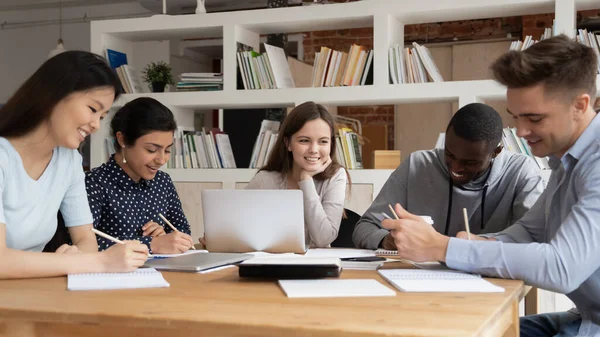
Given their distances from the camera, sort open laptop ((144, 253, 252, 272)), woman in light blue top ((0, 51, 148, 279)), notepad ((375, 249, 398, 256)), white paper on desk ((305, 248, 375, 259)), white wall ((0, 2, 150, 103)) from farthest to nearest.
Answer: white wall ((0, 2, 150, 103)) → notepad ((375, 249, 398, 256)) → white paper on desk ((305, 248, 375, 259)) → woman in light blue top ((0, 51, 148, 279)) → open laptop ((144, 253, 252, 272))

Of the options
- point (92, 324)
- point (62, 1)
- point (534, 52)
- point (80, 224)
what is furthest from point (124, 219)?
point (62, 1)

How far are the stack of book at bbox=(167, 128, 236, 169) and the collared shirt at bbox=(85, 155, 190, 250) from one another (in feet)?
4.79

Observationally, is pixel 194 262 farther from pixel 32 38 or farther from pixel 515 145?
pixel 32 38

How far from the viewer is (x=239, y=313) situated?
1174 mm

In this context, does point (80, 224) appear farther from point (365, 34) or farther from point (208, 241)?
point (365, 34)

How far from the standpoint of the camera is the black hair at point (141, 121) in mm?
2656

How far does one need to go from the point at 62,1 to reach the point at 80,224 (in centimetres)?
734

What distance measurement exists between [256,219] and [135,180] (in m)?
0.78

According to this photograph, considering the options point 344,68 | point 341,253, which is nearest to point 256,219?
point 341,253

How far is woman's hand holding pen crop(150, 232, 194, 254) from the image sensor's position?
216 centimetres

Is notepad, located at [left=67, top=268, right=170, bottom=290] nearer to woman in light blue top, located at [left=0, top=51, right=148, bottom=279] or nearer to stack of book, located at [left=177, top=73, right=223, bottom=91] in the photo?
woman in light blue top, located at [left=0, top=51, right=148, bottom=279]

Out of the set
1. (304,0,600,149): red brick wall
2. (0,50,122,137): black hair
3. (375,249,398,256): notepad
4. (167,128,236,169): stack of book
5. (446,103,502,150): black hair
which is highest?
(304,0,600,149): red brick wall

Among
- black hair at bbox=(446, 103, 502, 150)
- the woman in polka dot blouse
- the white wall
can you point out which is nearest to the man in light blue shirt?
black hair at bbox=(446, 103, 502, 150)

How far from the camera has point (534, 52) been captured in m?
1.70
